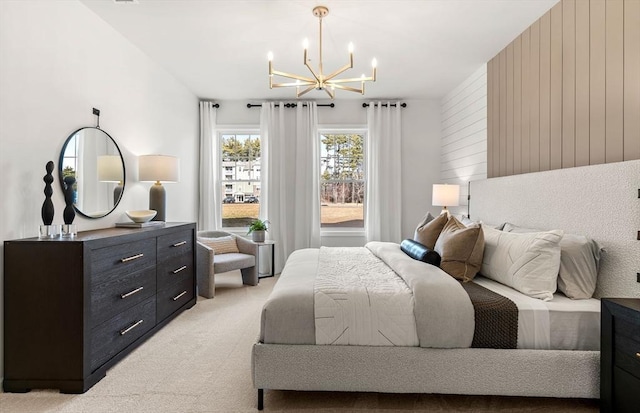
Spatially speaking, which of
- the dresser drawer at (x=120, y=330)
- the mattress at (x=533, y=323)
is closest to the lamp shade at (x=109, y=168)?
the dresser drawer at (x=120, y=330)

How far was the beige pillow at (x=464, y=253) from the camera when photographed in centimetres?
233

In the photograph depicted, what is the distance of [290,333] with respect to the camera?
183 cm

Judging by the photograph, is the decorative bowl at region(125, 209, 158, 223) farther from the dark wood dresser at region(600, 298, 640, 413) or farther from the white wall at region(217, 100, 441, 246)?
the dark wood dresser at region(600, 298, 640, 413)

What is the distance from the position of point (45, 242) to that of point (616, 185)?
3.34 m

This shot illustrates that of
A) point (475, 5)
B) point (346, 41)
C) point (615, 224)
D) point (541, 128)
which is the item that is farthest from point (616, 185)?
point (346, 41)

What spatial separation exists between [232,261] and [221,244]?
0.45 meters

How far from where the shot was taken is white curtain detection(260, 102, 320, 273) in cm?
512

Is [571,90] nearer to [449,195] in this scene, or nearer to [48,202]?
[449,195]

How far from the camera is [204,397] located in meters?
1.98

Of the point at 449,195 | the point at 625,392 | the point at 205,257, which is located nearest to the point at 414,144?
the point at 449,195

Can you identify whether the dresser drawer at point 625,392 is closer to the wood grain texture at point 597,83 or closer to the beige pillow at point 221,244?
the wood grain texture at point 597,83

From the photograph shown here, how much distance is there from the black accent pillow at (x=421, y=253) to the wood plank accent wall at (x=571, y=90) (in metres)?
1.22

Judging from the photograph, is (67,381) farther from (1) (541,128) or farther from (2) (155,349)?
(1) (541,128)

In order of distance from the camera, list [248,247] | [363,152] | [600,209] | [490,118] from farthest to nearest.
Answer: [363,152], [248,247], [490,118], [600,209]
